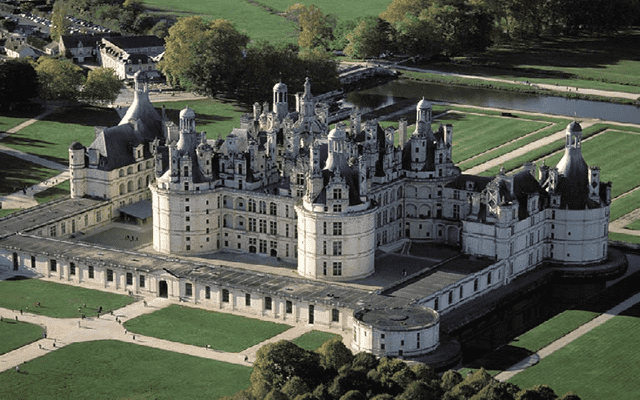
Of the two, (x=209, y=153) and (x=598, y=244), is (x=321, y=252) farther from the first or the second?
Answer: (x=598, y=244)

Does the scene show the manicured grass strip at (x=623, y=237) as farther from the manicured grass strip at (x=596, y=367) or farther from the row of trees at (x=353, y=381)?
the row of trees at (x=353, y=381)

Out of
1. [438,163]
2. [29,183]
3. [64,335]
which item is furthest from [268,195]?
[29,183]

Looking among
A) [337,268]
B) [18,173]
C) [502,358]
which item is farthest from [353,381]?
[18,173]

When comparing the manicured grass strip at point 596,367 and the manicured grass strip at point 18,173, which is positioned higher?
the manicured grass strip at point 18,173

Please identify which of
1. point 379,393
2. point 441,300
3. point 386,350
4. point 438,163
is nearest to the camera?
point 379,393

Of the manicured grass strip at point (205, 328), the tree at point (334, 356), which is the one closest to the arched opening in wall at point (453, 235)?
the manicured grass strip at point (205, 328)

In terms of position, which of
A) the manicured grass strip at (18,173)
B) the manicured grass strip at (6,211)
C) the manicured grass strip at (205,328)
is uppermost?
the manicured grass strip at (18,173)
